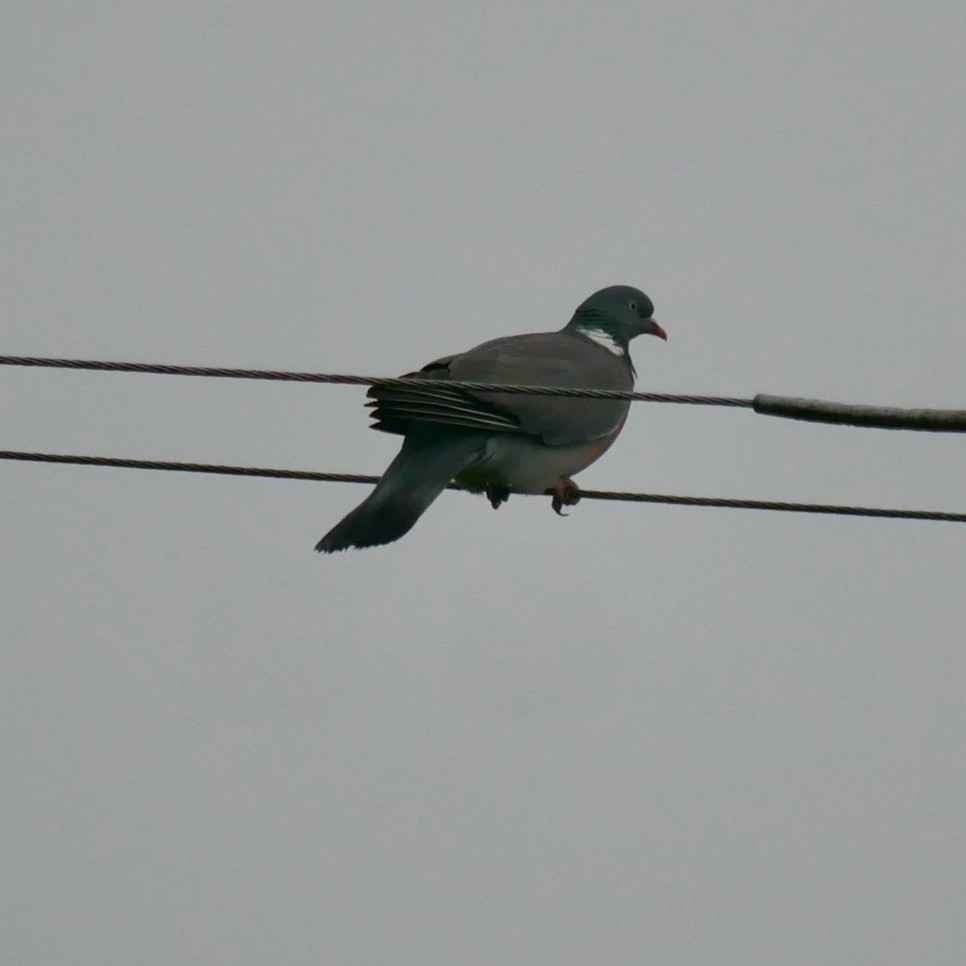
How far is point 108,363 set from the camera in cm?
478

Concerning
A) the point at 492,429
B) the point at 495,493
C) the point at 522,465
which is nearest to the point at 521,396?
the point at 492,429

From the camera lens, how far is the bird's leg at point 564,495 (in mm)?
6770

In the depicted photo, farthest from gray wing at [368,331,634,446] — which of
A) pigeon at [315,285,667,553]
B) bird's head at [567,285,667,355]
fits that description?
bird's head at [567,285,667,355]

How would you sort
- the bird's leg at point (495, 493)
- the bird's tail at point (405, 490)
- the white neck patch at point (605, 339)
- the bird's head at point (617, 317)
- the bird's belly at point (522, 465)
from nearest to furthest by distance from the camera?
the bird's tail at point (405, 490)
the bird's belly at point (522, 465)
the bird's leg at point (495, 493)
the white neck patch at point (605, 339)
the bird's head at point (617, 317)

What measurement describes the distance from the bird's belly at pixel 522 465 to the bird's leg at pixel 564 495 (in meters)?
0.04

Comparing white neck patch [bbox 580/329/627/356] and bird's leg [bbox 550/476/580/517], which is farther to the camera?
white neck patch [bbox 580/329/627/356]

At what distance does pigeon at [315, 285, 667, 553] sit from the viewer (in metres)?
5.89

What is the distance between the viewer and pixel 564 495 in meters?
6.79

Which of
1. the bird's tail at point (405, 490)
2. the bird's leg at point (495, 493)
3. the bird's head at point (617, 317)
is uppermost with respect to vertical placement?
the bird's head at point (617, 317)

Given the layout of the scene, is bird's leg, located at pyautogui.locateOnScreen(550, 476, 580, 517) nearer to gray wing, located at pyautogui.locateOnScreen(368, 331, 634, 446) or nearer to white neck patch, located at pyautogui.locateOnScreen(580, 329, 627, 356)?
gray wing, located at pyautogui.locateOnScreen(368, 331, 634, 446)

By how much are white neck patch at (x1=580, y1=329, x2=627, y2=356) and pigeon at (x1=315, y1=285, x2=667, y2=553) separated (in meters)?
0.18

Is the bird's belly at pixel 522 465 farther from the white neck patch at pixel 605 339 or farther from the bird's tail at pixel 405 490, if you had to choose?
the white neck patch at pixel 605 339

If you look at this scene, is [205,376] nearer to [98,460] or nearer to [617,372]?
[98,460]

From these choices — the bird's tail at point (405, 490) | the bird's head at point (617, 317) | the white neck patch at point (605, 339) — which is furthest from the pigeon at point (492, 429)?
the bird's head at point (617, 317)
